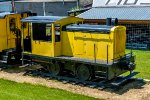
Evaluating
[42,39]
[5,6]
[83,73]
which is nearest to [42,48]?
[42,39]

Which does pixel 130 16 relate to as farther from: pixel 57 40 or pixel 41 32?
pixel 57 40

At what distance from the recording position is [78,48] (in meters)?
16.1

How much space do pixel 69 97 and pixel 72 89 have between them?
49.1 inches

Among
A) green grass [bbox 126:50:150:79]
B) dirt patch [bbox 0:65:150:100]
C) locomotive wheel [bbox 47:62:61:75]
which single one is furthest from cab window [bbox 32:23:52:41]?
green grass [bbox 126:50:150:79]

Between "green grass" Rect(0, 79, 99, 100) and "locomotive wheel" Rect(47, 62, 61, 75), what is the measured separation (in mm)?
1645

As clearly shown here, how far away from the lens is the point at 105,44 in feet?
49.6

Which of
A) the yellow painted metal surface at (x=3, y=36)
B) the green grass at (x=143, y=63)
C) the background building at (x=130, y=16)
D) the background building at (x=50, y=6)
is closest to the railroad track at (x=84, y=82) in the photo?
the green grass at (x=143, y=63)

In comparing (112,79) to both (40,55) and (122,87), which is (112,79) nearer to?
(122,87)

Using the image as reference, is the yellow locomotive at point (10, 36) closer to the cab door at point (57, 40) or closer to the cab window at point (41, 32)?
the cab window at point (41, 32)

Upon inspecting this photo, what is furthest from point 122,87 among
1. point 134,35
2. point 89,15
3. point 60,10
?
point 60,10

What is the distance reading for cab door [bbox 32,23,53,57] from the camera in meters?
16.5

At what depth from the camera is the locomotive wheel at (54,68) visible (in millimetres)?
16656

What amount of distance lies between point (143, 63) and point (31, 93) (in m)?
8.20

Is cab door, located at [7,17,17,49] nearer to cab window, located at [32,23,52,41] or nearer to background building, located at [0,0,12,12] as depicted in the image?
cab window, located at [32,23,52,41]
